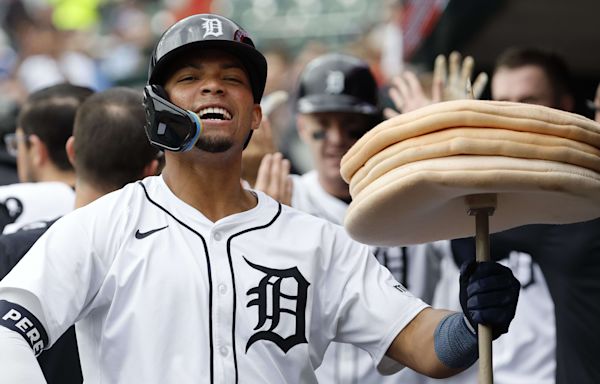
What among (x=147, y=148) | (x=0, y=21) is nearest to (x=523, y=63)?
(x=147, y=148)

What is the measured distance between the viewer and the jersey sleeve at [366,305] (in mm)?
3787

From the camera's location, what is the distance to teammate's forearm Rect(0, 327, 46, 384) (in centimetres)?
313

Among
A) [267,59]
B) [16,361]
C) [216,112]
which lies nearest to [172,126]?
[216,112]

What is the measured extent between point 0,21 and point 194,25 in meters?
14.9

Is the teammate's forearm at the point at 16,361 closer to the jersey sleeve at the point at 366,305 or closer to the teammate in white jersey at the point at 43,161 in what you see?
the jersey sleeve at the point at 366,305

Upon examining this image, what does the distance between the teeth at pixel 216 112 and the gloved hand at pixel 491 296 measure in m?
0.95

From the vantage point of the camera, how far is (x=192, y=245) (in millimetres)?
3656

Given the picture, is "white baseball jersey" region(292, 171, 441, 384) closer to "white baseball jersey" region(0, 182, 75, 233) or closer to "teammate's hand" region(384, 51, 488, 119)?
"teammate's hand" region(384, 51, 488, 119)

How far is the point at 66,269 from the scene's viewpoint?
3.42 metres

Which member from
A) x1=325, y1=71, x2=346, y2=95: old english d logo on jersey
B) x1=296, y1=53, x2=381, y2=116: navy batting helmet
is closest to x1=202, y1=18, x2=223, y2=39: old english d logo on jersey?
x1=296, y1=53, x2=381, y2=116: navy batting helmet

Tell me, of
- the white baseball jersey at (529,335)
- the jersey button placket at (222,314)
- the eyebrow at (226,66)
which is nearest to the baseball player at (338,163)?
the white baseball jersey at (529,335)

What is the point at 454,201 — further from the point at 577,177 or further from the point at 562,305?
the point at 562,305

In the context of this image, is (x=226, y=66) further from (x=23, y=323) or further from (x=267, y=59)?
(x=267, y=59)

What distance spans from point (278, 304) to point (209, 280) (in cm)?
22
